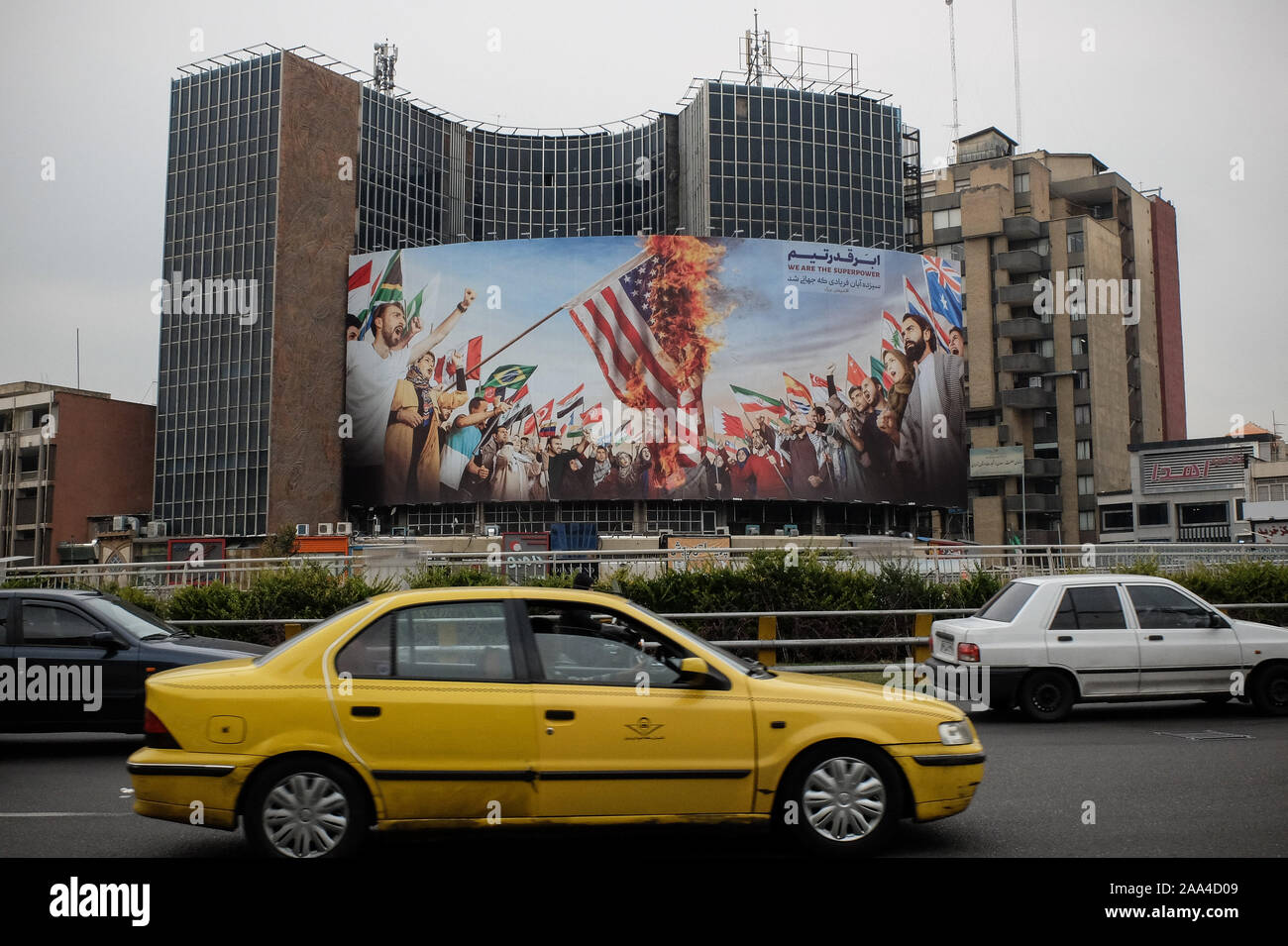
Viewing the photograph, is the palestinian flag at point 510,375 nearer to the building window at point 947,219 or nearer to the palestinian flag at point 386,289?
the palestinian flag at point 386,289

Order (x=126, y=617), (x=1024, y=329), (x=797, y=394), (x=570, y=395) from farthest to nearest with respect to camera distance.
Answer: (x=1024, y=329) < (x=797, y=394) < (x=570, y=395) < (x=126, y=617)

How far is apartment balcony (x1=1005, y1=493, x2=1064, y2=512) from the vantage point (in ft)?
257

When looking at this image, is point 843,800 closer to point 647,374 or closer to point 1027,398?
point 647,374

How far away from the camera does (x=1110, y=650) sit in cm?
1134

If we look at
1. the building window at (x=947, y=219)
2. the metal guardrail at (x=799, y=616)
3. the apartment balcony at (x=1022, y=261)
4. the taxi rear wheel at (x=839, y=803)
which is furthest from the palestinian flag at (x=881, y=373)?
the taxi rear wheel at (x=839, y=803)

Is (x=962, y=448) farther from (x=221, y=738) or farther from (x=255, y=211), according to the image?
(x=221, y=738)

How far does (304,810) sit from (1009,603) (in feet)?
26.7

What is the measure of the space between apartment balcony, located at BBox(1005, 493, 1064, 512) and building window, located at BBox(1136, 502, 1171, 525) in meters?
10.8

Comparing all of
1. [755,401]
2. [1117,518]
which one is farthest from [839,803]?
[1117,518]

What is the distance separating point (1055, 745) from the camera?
32.1ft

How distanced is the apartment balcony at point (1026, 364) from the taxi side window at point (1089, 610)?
237 ft

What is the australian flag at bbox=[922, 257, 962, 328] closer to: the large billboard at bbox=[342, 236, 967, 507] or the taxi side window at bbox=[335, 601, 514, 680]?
the large billboard at bbox=[342, 236, 967, 507]

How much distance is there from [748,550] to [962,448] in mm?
56741

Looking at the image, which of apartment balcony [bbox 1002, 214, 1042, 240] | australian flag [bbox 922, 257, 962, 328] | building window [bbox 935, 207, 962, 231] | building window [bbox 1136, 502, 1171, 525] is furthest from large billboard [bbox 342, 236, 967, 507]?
building window [bbox 935, 207, 962, 231]
